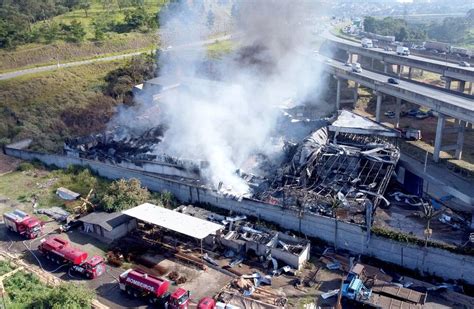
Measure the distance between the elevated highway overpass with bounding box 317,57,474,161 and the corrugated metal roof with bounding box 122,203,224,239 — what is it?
17.3 metres

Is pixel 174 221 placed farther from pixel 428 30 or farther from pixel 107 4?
pixel 428 30

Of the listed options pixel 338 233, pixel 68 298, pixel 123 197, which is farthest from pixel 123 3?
pixel 68 298

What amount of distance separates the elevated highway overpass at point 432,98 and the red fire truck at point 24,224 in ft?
81.7

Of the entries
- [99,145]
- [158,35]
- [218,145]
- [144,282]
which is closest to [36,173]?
[99,145]

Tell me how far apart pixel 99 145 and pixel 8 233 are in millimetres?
10676

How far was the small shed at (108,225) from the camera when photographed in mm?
21234

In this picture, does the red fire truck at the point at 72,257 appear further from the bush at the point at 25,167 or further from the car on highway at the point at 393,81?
the car on highway at the point at 393,81

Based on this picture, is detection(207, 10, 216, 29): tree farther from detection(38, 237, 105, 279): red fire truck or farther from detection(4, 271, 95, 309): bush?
detection(4, 271, 95, 309): bush

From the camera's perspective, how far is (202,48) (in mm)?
43688

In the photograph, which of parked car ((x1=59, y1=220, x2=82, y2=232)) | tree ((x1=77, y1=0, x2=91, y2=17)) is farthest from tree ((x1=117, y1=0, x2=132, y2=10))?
parked car ((x1=59, y1=220, x2=82, y2=232))

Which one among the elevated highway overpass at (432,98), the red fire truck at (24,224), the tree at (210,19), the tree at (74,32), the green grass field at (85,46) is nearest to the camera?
the red fire truck at (24,224)

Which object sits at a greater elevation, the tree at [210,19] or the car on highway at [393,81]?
the tree at [210,19]

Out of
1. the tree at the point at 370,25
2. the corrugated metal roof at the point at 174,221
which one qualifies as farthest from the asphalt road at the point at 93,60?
the tree at the point at 370,25

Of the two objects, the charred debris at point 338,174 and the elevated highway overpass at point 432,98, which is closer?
the charred debris at point 338,174
